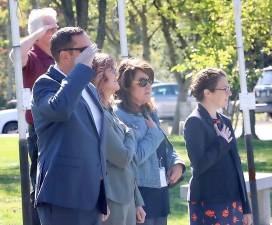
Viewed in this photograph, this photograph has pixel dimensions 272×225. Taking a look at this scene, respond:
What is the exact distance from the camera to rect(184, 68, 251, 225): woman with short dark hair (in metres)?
7.19

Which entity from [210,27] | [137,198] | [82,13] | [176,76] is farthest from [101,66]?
[176,76]

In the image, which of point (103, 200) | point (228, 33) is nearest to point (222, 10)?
point (228, 33)

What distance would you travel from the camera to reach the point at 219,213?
7.26m

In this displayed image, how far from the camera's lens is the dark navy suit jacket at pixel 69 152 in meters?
5.36

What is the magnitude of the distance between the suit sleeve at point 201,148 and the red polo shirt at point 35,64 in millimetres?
1251

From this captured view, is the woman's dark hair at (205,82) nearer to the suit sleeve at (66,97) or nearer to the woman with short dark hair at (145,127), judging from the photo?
the woman with short dark hair at (145,127)

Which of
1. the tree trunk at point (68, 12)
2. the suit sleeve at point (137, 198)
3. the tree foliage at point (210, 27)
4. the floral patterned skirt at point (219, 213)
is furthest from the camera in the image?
the tree foliage at point (210, 27)

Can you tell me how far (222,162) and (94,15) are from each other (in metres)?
23.4

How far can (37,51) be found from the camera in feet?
24.7

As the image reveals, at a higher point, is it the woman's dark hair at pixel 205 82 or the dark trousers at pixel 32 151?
the woman's dark hair at pixel 205 82

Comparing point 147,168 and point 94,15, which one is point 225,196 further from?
point 94,15

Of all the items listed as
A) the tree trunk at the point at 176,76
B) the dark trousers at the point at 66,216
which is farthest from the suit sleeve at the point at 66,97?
the tree trunk at the point at 176,76

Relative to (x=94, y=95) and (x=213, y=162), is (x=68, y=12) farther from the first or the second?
(x=94, y=95)

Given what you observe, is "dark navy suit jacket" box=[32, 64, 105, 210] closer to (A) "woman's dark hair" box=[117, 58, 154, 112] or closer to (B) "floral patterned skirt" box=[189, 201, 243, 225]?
(A) "woman's dark hair" box=[117, 58, 154, 112]
